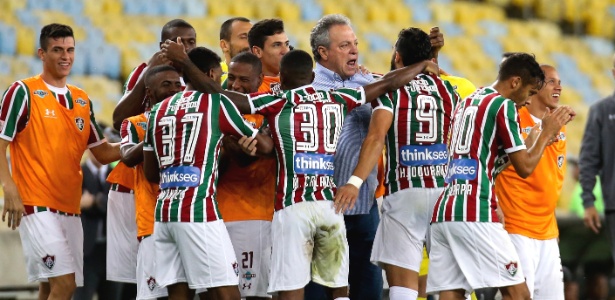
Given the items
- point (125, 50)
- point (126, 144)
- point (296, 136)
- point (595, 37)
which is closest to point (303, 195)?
point (296, 136)

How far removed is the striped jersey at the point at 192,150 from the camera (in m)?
7.42

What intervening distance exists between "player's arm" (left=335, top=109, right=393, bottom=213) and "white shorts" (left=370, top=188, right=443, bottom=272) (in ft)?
1.24

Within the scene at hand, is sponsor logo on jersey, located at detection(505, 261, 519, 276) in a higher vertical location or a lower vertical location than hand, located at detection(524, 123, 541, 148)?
lower

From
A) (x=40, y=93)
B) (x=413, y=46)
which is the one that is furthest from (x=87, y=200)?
(x=413, y=46)

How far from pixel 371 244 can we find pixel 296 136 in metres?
1.46

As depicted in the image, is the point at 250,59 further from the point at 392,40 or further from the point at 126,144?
the point at 392,40

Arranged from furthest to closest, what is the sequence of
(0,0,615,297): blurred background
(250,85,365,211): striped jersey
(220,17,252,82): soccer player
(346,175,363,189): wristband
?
1. (0,0,615,297): blurred background
2. (220,17,252,82): soccer player
3. (346,175,363,189): wristband
4. (250,85,365,211): striped jersey

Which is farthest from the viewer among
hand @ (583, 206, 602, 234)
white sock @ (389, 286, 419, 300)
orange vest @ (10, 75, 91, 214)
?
hand @ (583, 206, 602, 234)

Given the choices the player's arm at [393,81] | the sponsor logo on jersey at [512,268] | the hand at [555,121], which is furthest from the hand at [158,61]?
the sponsor logo on jersey at [512,268]

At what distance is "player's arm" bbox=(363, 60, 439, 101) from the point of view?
8.00 meters

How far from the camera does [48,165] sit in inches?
343

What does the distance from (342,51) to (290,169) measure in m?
1.19

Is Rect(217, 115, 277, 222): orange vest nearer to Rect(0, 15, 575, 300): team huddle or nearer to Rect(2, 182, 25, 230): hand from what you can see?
Rect(0, 15, 575, 300): team huddle

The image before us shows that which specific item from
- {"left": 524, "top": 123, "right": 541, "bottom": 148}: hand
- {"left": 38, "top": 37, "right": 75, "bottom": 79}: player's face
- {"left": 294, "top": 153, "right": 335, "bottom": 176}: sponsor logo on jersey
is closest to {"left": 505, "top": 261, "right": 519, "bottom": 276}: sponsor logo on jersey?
{"left": 524, "top": 123, "right": 541, "bottom": 148}: hand
